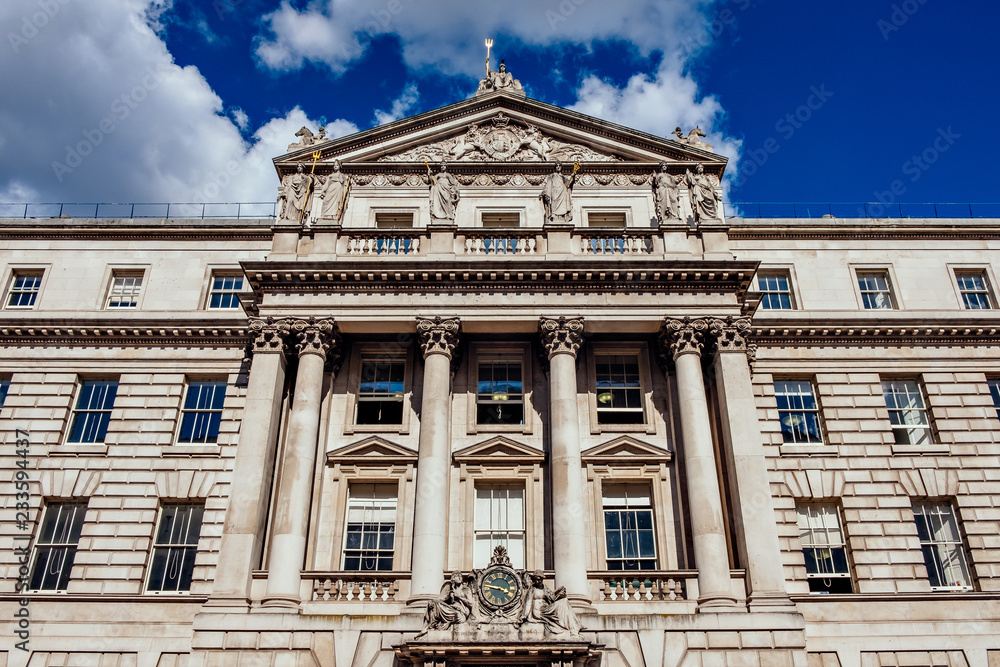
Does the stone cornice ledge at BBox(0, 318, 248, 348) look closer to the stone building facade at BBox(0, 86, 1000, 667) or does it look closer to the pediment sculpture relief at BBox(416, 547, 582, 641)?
the stone building facade at BBox(0, 86, 1000, 667)

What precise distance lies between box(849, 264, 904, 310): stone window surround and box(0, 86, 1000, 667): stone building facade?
0.13 metres

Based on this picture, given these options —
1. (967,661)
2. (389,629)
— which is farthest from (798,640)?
(389,629)

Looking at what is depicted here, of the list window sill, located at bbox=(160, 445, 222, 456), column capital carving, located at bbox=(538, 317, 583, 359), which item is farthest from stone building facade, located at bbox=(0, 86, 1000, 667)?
window sill, located at bbox=(160, 445, 222, 456)

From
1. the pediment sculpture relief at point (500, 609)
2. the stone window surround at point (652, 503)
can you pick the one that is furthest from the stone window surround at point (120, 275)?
the stone window surround at point (652, 503)

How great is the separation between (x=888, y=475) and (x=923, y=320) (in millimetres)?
6370

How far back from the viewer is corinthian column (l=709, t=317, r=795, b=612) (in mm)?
23609

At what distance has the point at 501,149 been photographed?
109 ft

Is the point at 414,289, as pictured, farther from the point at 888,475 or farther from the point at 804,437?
the point at 888,475

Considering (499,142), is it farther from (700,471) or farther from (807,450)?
(807,450)

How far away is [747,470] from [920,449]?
8069mm

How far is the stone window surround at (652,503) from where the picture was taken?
1012 inches

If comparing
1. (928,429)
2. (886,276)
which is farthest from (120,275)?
(928,429)

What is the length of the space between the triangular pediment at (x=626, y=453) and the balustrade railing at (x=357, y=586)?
23.8 feet

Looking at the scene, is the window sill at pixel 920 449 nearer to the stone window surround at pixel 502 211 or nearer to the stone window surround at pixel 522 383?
the stone window surround at pixel 522 383
